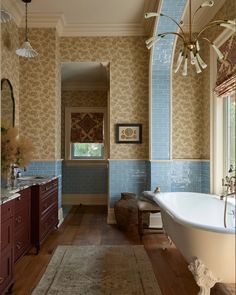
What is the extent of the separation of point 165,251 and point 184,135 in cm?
193

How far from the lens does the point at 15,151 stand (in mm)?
2531

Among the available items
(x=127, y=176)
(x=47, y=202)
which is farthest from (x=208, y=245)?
(x=127, y=176)

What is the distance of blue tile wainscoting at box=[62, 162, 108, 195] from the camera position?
670cm

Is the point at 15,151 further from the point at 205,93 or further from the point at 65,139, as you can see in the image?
the point at 65,139

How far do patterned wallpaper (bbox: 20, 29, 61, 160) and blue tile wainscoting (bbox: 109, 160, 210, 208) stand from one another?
3.53ft

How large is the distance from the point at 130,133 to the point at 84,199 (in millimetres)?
2423

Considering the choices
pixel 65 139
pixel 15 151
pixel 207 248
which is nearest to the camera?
pixel 207 248

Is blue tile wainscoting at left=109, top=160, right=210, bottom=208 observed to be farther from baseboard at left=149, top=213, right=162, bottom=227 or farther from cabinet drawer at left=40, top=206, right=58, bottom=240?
cabinet drawer at left=40, top=206, right=58, bottom=240

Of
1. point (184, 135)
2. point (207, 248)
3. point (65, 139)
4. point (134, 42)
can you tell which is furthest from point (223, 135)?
point (65, 139)

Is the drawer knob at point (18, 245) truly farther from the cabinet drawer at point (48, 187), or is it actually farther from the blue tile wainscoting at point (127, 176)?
the blue tile wainscoting at point (127, 176)

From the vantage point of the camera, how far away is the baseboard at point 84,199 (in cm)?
664

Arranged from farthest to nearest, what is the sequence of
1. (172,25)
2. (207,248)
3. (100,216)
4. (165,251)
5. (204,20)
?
(100,216)
(204,20)
(172,25)
(165,251)
(207,248)

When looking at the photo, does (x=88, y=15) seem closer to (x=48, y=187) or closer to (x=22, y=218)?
(x=48, y=187)

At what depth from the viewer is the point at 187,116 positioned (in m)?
4.80
